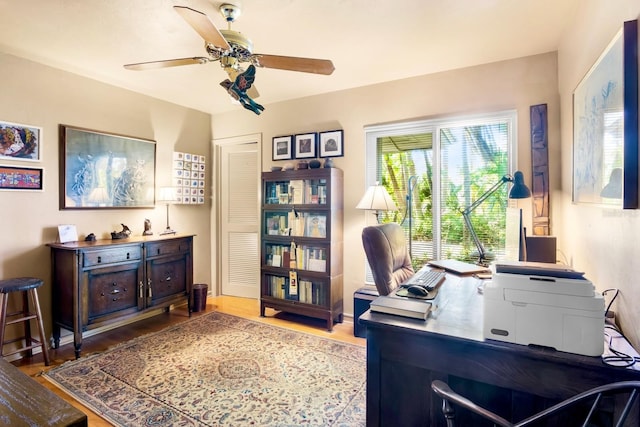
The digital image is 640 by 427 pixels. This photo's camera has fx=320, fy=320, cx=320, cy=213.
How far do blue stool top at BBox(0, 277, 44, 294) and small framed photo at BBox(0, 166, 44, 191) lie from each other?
77cm

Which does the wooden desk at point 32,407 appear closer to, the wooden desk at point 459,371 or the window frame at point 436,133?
the wooden desk at point 459,371

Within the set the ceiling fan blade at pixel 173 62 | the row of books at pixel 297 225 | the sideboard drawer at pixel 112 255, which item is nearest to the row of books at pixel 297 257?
the row of books at pixel 297 225

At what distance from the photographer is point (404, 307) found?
4.54 feet

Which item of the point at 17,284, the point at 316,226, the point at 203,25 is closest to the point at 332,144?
the point at 316,226

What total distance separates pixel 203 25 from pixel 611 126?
1944 mm

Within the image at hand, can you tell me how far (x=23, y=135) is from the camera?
2.74 m

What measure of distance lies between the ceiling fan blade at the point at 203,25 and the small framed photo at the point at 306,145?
1.83 m

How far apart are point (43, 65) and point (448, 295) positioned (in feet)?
12.4

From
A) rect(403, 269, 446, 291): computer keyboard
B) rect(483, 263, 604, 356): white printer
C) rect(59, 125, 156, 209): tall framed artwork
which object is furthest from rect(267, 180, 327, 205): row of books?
rect(483, 263, 604, 356): white printer

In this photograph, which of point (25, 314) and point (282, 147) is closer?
point (25, 314)

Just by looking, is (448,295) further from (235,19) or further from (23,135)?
(23,135)

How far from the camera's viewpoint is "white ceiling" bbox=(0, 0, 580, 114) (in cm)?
204

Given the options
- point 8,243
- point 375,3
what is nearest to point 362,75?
point 375,3

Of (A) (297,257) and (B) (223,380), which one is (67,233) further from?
(A) (297,257)
